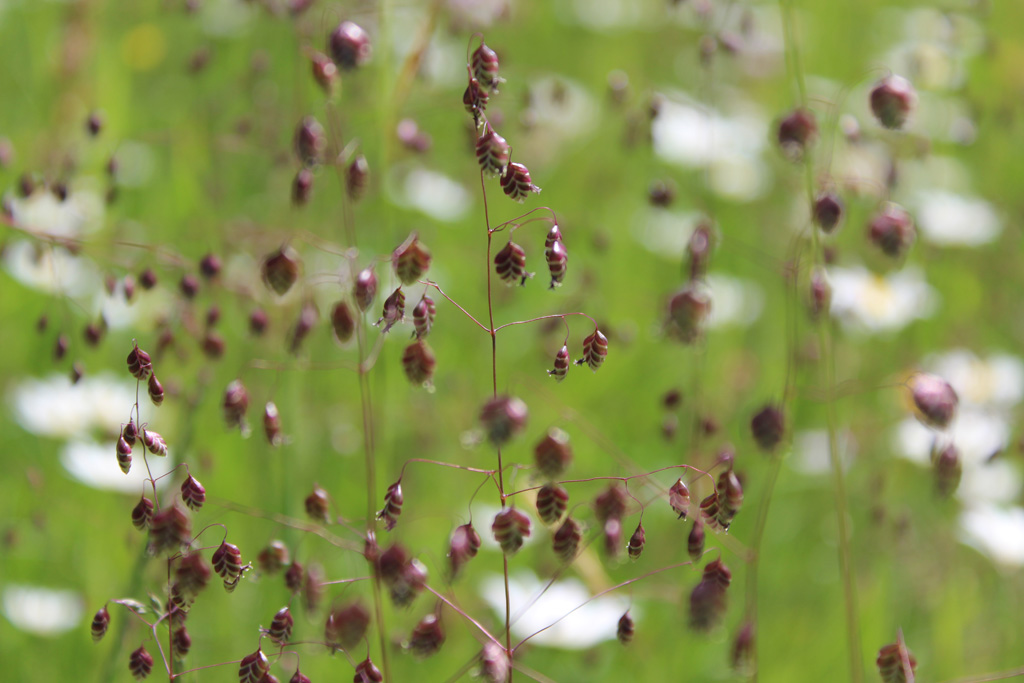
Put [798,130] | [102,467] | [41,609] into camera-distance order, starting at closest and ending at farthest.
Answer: [798,130] < [41,609] < [102,467]

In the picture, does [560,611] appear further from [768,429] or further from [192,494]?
[192,494]

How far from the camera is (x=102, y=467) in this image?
1887 mm

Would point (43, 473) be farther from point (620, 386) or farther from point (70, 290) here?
point (620, 386)

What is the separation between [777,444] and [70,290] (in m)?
1.91

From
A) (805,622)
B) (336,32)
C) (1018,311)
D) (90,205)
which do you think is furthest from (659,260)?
(336,32)

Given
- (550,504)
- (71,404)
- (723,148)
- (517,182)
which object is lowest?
(550,504)

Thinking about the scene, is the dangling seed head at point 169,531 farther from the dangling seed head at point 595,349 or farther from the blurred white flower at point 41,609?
the blurred white flower at point 41,609

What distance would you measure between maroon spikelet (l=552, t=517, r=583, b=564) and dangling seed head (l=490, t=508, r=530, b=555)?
3.9 inches

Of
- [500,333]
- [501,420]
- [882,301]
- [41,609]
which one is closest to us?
[501,420]

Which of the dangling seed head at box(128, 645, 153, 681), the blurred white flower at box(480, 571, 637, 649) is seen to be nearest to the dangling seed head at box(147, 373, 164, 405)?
the dangling seed head at box(128, 645, 153, 681)

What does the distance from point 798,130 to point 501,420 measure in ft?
2.10

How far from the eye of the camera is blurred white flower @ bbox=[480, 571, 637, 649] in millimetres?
1623

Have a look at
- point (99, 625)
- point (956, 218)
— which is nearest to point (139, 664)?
point (99, 625)

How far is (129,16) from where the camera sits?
349 cm
